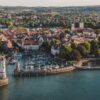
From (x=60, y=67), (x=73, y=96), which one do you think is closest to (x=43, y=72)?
(x=60, y=67)

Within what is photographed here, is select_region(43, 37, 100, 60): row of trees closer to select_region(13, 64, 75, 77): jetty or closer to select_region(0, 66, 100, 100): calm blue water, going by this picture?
select_region(13, 64, 75, 77): jetty

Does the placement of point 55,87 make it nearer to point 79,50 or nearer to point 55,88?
point 55,88

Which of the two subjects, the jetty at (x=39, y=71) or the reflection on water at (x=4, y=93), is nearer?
the reflection on water at (x=4, y=93)

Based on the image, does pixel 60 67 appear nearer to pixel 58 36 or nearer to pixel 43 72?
pixel 43 72

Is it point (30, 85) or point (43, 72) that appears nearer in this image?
point (30, 85)

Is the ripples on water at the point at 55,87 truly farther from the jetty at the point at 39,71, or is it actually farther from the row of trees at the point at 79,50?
the row of trees at the point at 79,50

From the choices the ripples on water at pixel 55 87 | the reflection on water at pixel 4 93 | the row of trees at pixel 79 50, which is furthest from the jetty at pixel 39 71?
the reflection on water at pixel 4 93
